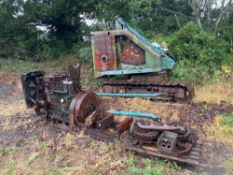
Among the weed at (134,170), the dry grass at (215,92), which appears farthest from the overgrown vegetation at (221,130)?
the weed at (134,170)

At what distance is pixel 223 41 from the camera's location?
31.6 ft

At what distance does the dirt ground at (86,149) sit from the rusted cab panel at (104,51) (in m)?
1.57

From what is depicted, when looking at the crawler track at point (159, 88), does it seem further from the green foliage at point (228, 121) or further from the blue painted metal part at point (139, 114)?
the green foliage at point (228, 121)

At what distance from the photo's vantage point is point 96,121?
5.36m

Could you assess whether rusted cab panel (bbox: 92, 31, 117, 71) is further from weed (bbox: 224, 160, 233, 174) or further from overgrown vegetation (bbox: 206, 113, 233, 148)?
weed (bbox: 224, 160, 233, 174)

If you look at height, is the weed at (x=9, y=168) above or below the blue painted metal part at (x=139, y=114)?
below

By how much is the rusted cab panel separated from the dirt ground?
157 centimetres

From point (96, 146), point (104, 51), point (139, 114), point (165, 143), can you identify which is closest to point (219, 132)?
point (165, 143)

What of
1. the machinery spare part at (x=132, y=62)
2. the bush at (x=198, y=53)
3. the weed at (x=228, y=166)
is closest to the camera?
the weed at (x=228, y=166)

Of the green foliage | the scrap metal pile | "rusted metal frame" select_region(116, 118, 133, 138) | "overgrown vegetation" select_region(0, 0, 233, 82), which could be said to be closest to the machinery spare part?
"overgrown vegetation" select_region(0, 0, 233, 82)

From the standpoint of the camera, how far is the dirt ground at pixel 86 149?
13.7ft

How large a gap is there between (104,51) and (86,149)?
3.74m

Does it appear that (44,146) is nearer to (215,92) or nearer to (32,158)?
(32,158)

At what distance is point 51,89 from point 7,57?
7815 mm
